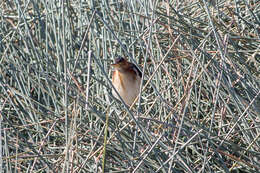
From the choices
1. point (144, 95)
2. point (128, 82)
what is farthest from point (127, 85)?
point (144, 95)

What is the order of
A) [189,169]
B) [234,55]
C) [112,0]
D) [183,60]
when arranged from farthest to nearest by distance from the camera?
[112,0] → [183,60] → [234,55] → [189,169]

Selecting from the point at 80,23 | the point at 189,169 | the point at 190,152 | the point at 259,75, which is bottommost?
the point at 190,152

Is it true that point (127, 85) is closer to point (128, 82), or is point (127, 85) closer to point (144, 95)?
point (128, 82)

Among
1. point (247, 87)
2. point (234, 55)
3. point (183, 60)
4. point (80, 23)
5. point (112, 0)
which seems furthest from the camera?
point (112, 0)

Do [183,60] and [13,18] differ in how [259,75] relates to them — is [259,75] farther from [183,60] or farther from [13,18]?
[13,18]

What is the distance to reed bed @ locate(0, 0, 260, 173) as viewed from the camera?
2002 millimetres

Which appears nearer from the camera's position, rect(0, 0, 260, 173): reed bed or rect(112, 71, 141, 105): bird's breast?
rect(0, 0, 260, 173): reed bed

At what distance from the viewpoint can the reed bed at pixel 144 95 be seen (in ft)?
6.57

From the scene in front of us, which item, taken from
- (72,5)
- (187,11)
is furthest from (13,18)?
(187,11)

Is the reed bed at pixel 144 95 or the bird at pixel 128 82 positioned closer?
the reed bed at pixel 144 95

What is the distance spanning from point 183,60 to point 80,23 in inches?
26.0

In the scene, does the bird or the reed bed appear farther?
the bird

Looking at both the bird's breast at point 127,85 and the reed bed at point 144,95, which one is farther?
the bird's breast at point 127,85

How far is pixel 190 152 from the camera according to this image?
270cm
